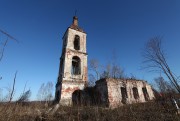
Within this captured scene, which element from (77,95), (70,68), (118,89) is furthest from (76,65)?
(118,89)

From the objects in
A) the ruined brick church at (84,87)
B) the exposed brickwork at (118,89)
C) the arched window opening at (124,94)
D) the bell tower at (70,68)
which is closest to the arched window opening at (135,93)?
the ruined brick church at (84,87)

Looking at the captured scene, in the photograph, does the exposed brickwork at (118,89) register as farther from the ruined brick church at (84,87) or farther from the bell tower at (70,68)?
the bell tower at (70,68)

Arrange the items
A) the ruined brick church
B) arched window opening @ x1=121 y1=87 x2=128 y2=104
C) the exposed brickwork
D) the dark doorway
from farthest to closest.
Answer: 1. the dark doorway
2. arched window opening @ x1=121 y1=87 x2=128 y2=104
3. the ruined brick church
4. the exposed brickwork

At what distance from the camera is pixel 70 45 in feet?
50.5

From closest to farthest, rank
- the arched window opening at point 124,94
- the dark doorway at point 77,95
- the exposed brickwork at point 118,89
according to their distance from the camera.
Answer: the exposed brickwork at point 118,89
the arched window opening at point 124,94
the dark doorway at point 77,95

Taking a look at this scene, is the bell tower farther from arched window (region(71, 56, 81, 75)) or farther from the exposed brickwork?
the exposed brickwork

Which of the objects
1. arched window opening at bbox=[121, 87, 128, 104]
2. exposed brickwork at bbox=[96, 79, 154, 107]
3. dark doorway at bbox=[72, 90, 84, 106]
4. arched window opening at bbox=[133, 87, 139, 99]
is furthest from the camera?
arched window opening at bbox=[133, 87, 139, 99]

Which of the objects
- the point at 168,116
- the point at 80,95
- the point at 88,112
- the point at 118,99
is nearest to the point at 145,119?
the point at 168,116

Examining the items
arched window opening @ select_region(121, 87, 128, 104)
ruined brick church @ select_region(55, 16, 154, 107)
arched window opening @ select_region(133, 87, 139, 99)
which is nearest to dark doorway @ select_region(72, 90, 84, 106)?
ruined brick church @ select_region(55, 16, 154, 107)

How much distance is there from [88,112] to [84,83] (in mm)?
5836

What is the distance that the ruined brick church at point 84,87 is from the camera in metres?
11.9

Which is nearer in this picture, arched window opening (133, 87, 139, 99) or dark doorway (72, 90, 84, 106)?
dark doorway (72, 90, 84, 106)

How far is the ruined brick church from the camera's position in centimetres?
1188

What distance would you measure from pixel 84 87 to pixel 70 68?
105 inches
